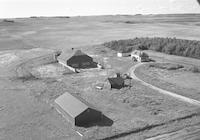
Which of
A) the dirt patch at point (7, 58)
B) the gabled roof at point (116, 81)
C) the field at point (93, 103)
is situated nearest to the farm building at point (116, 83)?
the gabled roof at point (116, 81)

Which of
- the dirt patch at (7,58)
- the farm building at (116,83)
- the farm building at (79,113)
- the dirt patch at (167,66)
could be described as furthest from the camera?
the dirt patch at (7,58)

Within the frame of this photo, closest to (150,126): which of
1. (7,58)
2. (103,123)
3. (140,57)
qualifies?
(103,123)

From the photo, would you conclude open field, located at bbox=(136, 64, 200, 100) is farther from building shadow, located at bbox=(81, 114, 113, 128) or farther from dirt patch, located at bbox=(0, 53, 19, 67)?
dirt patch, located at bbox=(0, 53, 19, 67)

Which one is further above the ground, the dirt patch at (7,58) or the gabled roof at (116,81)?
the gabled roof at (116,81)

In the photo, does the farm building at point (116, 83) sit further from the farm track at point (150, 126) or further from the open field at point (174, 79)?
the farm track at point (150, 126)

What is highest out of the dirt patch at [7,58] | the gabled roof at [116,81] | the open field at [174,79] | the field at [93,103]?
the gabled roof at [116,81]

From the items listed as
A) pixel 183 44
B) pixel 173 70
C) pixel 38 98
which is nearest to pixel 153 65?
pixel 173 70

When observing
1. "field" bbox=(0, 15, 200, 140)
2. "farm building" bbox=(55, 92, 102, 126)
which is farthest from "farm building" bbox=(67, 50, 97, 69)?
"farm building" bbox=(55, 92, 102, 126)
